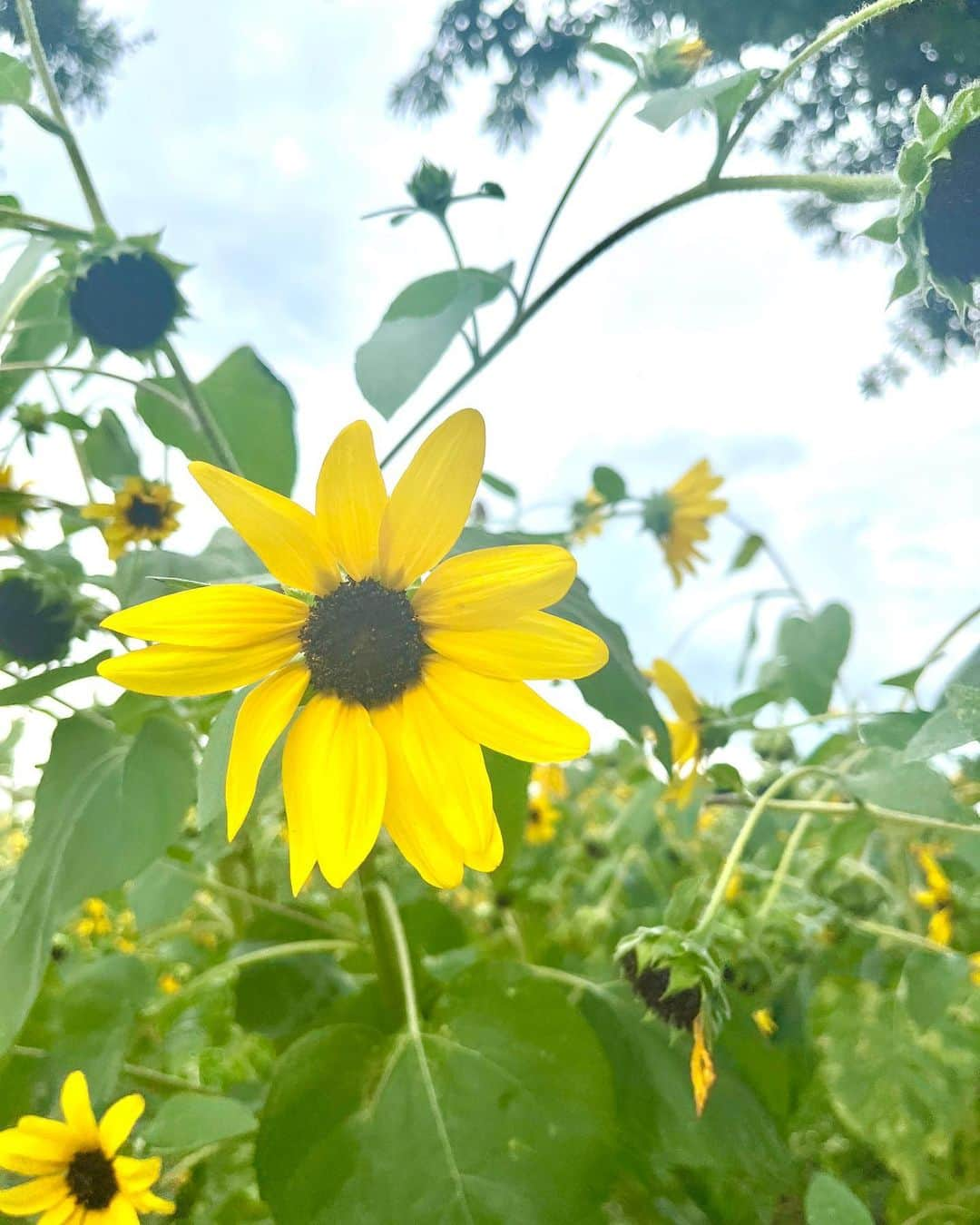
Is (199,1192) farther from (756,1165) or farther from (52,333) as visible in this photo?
(52,333)

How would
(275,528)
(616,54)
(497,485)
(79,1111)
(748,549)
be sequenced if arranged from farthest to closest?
1. (748,549)
2. (497,485)
3. (616,54)
4. (79,1111)
5. (275,528)

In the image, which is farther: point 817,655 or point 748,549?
point 748,549

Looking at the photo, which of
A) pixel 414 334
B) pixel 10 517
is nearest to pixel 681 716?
pixel 414 334

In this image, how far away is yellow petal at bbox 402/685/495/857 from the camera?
1.05 ft

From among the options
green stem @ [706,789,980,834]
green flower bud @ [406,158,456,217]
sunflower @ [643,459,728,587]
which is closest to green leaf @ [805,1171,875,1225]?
green stem @ [706,789,980,834]

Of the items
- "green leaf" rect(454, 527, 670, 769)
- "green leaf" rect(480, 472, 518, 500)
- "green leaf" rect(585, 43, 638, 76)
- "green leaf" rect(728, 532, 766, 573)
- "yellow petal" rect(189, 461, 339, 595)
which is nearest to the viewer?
"yellow petal" rect(189, 461, 339, 595)

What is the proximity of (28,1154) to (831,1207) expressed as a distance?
329mm

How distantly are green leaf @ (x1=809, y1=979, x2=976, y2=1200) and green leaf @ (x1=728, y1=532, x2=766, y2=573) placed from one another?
43 cm

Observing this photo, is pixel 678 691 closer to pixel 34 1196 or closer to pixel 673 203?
pixel 673 203

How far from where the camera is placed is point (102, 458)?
0.60 meters

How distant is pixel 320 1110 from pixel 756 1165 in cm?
21

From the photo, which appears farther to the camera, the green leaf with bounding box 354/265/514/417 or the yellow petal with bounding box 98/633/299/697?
the green leaf with bounding box 354/265/514/417

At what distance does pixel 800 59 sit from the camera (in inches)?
15.7

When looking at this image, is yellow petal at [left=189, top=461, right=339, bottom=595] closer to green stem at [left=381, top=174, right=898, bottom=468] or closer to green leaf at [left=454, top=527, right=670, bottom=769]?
green leaf at [left=454, top=527, right=670, bottom=769]
